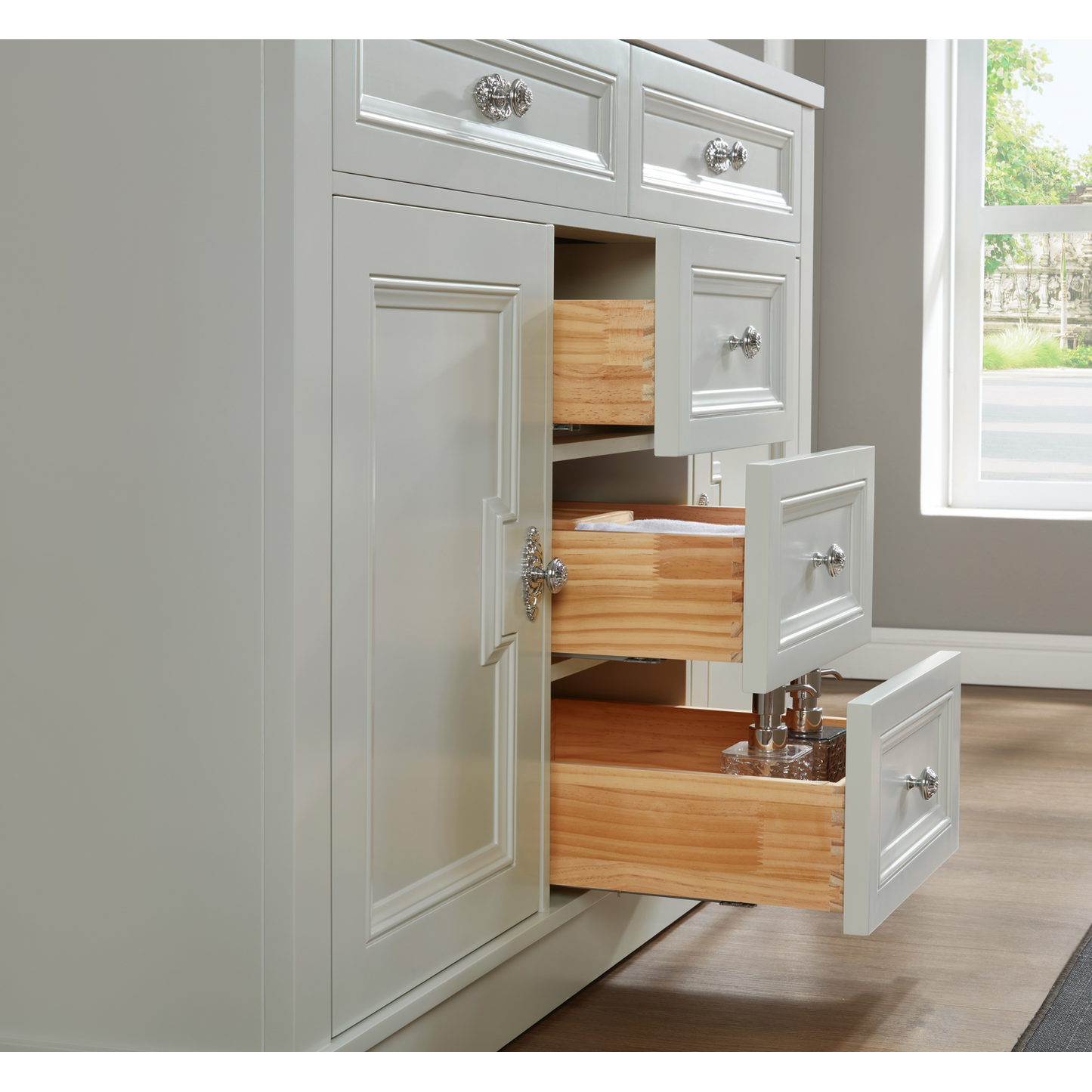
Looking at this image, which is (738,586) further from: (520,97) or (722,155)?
(722,155)

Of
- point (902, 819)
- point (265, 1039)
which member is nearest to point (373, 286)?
point (265, 1039)

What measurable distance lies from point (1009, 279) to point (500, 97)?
106 inches

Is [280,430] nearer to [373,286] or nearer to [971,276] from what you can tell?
[373,286]

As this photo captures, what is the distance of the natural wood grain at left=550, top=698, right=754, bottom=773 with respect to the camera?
5.73ft

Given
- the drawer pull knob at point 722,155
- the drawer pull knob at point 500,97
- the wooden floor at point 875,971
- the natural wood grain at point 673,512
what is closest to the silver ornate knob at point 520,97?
the drawer pull knob at point 500,97

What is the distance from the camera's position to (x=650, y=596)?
144 cm

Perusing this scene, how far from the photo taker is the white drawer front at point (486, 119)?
116 centimetres

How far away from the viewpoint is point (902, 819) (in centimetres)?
148

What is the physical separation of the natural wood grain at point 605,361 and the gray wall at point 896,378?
230 cm

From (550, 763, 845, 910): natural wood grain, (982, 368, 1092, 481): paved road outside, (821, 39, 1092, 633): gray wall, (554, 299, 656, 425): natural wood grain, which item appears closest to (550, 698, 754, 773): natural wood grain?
Answer: (550, 763, 845, 910): natural wood grain

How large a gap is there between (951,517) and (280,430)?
285 cm

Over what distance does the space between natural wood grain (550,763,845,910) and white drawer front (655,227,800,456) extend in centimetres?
34

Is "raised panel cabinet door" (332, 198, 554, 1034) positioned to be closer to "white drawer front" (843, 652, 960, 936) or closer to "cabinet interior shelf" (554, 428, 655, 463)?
"cabinet interior shelf" (554, 428, 655, 463)

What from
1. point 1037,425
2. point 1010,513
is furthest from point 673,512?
point 1037,425
